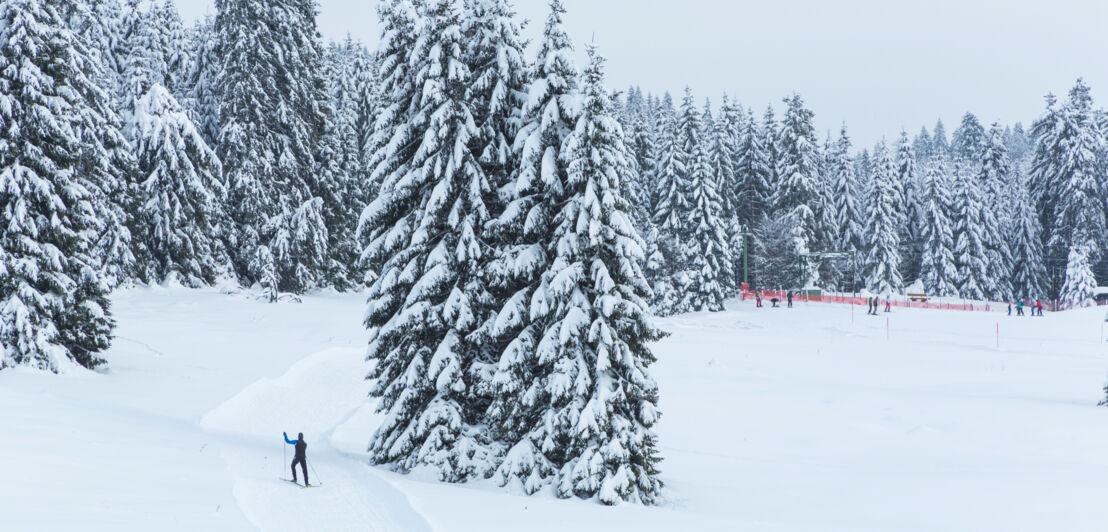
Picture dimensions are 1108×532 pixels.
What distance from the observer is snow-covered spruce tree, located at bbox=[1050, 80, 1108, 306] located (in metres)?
67.2

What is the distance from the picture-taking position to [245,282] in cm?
5181

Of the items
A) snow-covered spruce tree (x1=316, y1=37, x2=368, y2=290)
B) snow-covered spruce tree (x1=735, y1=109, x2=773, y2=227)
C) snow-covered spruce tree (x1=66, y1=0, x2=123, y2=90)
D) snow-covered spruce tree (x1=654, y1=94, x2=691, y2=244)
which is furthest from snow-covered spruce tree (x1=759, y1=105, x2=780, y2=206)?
snow-covered spruce tree (x1=66, y1=0, x2=123, y2=90)

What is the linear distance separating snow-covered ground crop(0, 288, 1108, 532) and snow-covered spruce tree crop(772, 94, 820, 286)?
23.6m

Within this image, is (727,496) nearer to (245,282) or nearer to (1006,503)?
(1006,503)

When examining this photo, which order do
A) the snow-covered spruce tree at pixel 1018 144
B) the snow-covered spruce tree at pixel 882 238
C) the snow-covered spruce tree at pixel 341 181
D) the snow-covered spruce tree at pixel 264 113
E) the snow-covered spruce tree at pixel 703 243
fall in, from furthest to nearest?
the snow-covered spruce tree at pixel 1018 144 < the snow-covered spruce tree at pixel 882 238 < the snow-covered spruce tree at pixel 703 243 < the snow-covered spruce tree at pixel 341 181 < the snow-covered spruce tree at pixel 264 113

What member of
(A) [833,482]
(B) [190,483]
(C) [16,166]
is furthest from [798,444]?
(C) [16,166]

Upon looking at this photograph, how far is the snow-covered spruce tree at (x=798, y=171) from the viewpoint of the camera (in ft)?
224

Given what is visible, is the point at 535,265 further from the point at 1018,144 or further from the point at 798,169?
the point at 1018,144

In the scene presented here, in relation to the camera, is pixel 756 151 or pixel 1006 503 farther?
pixel 756 151

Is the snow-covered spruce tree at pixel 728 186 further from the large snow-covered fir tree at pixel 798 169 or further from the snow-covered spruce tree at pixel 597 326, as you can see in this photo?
the snow-covered spruce tree at pixel 597 326

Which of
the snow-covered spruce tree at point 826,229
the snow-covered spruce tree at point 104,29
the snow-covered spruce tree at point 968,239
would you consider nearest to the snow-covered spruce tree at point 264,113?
the snow-covered spruce tree at point 104,29

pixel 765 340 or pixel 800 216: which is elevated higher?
pixel 800 216

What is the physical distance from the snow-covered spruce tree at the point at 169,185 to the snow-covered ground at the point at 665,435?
7.70 feet

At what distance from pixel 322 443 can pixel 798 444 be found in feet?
47.2
